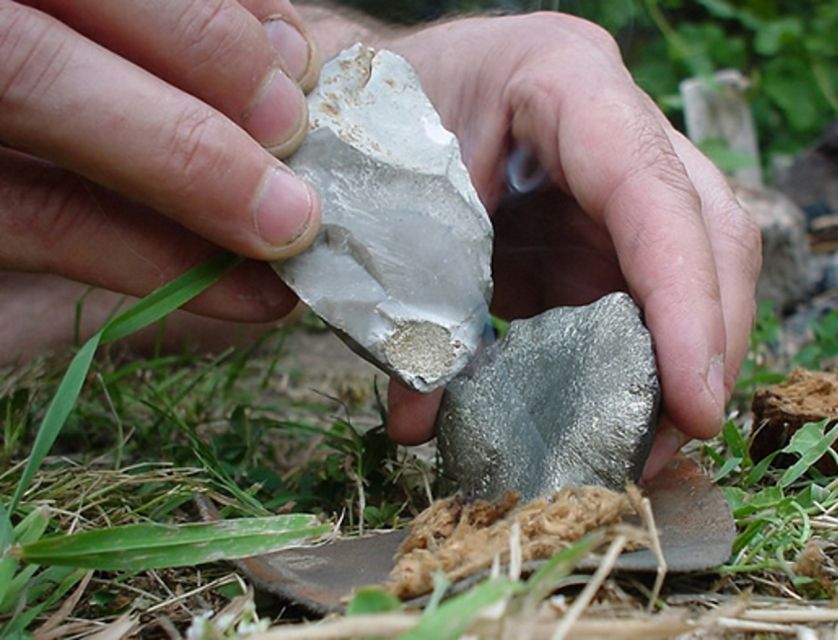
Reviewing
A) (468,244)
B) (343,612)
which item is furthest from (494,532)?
(468,244)

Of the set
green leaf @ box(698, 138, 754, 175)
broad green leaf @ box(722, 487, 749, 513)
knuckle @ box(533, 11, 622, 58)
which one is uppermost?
knuckle @ box(533, 11, 622, 58)

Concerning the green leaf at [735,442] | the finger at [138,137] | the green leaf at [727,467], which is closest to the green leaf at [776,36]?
the green leaf at [735,442]

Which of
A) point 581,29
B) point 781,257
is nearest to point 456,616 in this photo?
point 581,29

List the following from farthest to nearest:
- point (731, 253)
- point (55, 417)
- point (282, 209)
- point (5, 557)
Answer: point (731, 253)
point (282, 209)
point (55, 417)
point (5, 557)

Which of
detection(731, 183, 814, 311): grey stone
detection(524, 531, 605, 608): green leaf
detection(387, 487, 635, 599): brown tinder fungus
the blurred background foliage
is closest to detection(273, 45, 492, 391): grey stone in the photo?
detection(387, 487, 635, 599): brown tinder fungus

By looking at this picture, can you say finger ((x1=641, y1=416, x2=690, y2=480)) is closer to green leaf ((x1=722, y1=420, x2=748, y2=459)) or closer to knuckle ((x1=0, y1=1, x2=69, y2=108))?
green leaf ((x1=722, y1=420, x2=748, y2=459))

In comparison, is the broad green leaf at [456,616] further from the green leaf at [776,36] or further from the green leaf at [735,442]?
the green leaf at [776,36]

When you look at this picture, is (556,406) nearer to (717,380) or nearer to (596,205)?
(717,380)
